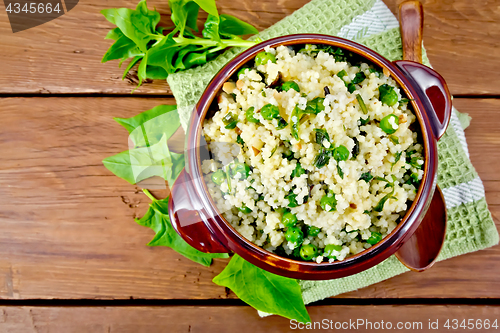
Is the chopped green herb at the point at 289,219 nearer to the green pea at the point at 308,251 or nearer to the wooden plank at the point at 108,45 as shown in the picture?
the green pea at the point at 308,251

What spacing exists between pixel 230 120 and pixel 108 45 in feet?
2.49

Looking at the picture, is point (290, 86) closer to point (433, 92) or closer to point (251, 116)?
point (251, 116)

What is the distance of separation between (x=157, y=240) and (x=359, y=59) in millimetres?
908

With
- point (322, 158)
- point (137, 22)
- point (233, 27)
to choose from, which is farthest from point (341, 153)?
point (137, 22)

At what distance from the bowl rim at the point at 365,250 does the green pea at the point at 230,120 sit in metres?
0.06

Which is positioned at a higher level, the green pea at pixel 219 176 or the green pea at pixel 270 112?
the green pea at pixel 270 112

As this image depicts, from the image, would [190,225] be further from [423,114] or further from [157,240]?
[423,114]

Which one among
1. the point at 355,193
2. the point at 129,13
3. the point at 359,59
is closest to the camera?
the point at 355,193

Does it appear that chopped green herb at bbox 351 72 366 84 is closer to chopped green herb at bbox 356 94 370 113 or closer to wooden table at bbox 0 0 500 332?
chopped green herb at bbox 356 94 370 113

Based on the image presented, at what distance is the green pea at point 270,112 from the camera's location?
0.89 meters

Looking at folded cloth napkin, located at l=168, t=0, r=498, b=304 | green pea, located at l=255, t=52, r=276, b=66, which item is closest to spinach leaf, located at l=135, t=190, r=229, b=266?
folded cloth napkin, located at l=168, t=0, r=498, b=304

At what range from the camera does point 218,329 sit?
145 centimetres

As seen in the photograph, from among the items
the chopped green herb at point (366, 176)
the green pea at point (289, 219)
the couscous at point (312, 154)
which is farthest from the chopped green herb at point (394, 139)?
the green pea at point (289, 219)

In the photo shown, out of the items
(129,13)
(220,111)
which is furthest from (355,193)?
(129,13)
